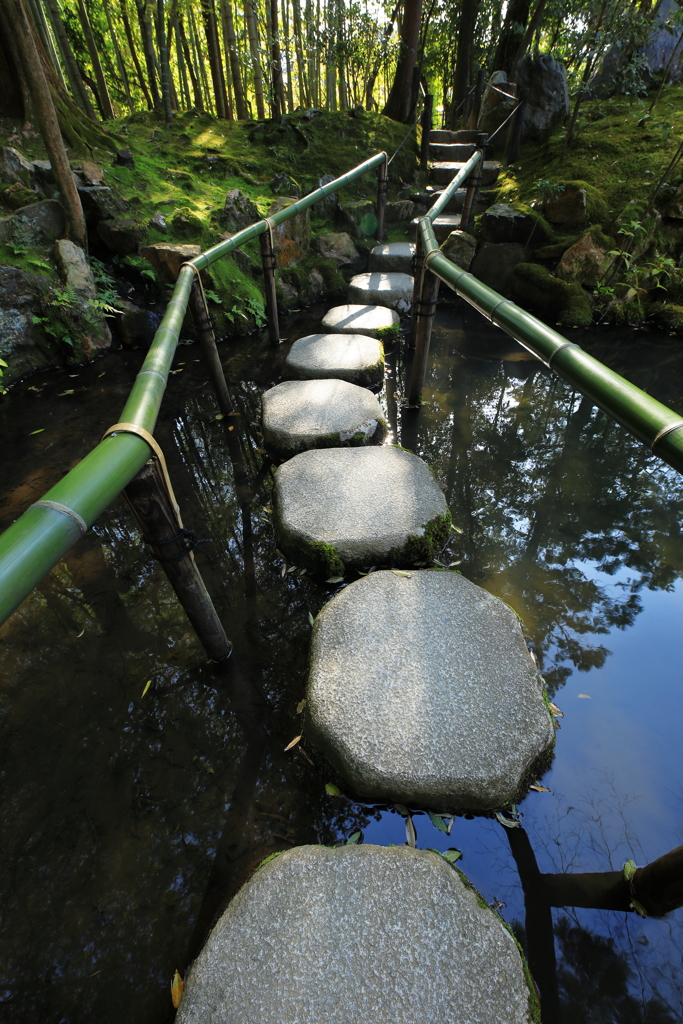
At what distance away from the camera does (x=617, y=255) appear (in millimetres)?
6527

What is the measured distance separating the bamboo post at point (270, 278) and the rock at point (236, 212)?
184 centimetres

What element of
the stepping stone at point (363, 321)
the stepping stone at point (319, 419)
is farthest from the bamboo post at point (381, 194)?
the stepping stone at point (319, 419)

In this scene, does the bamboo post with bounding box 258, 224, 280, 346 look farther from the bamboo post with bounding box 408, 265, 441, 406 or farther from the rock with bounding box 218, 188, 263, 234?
the bamboo post with bounding box 408, 265, 441, 406

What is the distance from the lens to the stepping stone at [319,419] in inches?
147

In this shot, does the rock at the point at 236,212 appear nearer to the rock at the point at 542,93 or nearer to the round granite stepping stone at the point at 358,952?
the rock at the point at 542,93

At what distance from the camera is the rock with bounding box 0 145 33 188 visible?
220 inches

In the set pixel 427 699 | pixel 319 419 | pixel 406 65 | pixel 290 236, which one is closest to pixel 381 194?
pixel 290 236

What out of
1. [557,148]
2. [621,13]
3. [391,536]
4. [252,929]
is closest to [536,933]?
[252,929]

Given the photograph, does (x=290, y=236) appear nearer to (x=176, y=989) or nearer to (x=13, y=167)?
(x=13, y=167)

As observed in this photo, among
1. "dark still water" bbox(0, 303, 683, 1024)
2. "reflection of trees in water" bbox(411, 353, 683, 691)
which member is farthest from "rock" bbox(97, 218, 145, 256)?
"reflection of trees in water" bbox(411, 353, 683, 691)

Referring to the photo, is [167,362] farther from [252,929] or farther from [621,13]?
[621,13]

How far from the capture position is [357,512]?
2887 millimetres

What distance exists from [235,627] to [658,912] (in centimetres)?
211

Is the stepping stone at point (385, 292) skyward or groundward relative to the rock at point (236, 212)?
groundward
